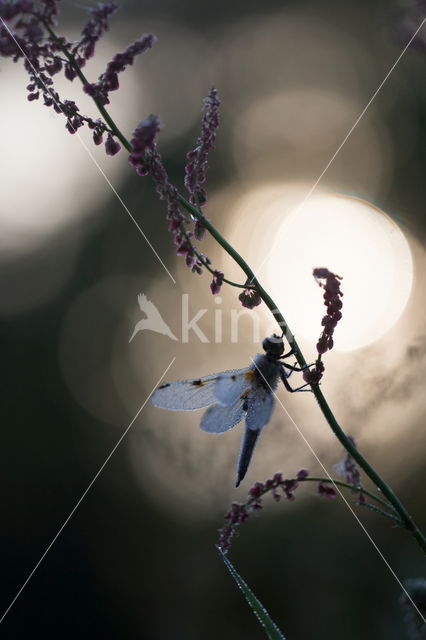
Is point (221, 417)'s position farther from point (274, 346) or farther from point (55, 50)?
point (55, 50)

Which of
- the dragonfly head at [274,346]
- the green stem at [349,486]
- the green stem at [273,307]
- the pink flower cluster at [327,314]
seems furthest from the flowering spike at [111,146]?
the green stem at [349,486]

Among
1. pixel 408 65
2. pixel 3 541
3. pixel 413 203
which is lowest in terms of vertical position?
pixel 3 541

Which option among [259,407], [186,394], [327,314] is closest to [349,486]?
[327,314]

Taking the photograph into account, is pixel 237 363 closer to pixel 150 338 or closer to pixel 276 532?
pixel 276 532

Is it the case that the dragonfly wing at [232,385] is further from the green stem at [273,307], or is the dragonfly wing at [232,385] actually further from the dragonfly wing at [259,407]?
the green stem at [273,307]

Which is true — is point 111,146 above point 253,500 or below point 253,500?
above

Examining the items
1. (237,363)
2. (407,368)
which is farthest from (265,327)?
(407,368)

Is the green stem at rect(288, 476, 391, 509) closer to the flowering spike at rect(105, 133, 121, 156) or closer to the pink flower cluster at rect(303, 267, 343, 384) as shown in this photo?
the pink flower cluster at rect(303, 267, 343, 384)
